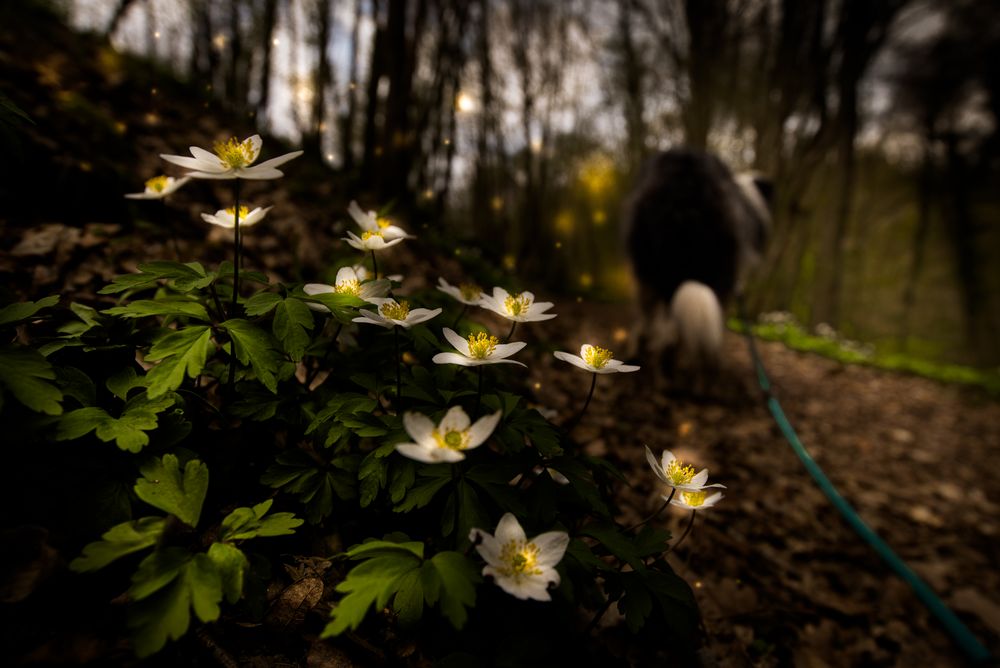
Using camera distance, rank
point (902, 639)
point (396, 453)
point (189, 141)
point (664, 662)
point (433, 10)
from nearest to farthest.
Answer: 1. point (396, 453)
2. point (664, 662)
3. point (902, 639)
4. point (189, 141)
5. point (433, 10)

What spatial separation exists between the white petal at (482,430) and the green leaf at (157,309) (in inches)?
31.9

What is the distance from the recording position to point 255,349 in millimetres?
1102

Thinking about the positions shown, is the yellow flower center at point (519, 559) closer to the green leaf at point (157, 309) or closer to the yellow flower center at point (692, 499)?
the yellow flower center at point (692, 499)

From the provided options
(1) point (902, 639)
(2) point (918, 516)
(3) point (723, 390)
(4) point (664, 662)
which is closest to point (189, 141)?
(4) point (664, 662)

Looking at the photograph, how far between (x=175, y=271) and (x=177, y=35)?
761cm

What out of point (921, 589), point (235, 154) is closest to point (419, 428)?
point (235, 154)

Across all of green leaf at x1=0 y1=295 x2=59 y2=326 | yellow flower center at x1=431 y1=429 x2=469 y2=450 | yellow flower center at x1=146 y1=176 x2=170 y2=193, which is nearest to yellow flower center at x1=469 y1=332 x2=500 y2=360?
yellow flower center at x1=431 y1=429 x2=469 y2=450

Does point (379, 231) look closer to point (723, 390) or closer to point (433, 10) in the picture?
point (723, 390)

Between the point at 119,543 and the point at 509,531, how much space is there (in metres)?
0.78

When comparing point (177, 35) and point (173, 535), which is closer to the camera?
point (173, 535)

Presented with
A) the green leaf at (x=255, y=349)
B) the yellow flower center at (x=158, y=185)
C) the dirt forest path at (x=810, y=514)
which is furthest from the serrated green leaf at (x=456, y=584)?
the yellow flower center at (x=158, y=185)

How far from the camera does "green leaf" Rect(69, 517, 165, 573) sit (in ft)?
2.65

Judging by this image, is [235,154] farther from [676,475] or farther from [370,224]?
[676,475]

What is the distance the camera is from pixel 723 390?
15.0 ft
